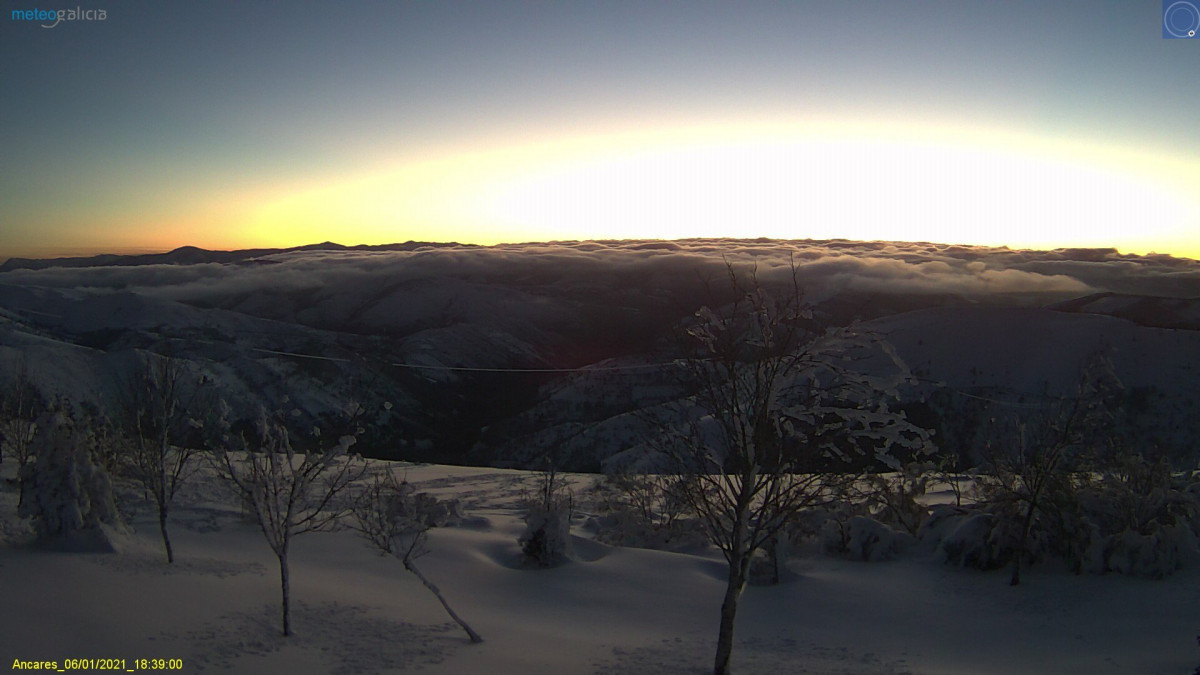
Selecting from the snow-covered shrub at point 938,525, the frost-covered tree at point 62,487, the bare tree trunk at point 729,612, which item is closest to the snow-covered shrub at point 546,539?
the bare tree trunk at point 729,612

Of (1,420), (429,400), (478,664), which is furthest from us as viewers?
(429,400)

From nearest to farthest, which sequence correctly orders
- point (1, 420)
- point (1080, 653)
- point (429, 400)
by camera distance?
point (1080, 653), point (1, 420), point (429, 400)

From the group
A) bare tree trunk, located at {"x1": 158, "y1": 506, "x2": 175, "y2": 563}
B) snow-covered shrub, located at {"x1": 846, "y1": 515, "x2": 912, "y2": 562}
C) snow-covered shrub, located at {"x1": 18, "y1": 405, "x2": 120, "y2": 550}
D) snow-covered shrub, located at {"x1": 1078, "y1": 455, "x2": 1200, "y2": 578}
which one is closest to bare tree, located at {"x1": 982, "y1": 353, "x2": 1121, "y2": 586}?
snow-covered shrub, located at {"x1": 1078, "y1": 455, "x2": 1200, "y2": 578}

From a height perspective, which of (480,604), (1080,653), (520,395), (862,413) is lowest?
(520,395)

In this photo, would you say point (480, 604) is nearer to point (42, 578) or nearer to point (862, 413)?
point (42, 578)

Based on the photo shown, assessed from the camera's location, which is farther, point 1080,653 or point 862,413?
A: point 1080,653

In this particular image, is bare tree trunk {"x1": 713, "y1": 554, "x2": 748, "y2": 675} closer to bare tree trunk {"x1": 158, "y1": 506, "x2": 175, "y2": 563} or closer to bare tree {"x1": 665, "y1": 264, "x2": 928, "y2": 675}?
bare tree {"x1": 665, "y1": 264, "x2": 928, "y2": 675}

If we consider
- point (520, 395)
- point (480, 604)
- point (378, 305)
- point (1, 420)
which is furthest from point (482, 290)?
point (480, 604)

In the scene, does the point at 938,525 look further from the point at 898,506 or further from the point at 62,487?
the point at 62,487
